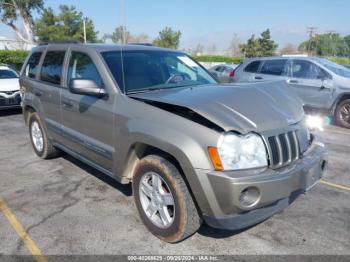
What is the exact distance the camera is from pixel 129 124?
123 inches

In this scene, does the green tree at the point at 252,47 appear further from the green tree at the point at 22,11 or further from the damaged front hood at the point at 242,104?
the damaged front hood at the point at 242,104

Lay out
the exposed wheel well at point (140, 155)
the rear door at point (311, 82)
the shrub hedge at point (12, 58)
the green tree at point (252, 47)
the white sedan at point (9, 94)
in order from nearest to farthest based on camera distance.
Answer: the exposed wheel well at point (140, 155) < the rear door at point (311, 82) < the white sedan at point (9, 94) < the shrub hedge at point (12, 58) < the green tree at point (252, 47)

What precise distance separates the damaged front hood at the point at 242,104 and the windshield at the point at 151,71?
262mm

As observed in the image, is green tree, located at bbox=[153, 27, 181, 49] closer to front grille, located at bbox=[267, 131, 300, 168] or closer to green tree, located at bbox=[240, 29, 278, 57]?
green tree, located at bbox=[240, 29, 278, 57]

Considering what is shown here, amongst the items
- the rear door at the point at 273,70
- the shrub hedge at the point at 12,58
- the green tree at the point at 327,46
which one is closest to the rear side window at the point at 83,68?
the rear door at the point at 273,70

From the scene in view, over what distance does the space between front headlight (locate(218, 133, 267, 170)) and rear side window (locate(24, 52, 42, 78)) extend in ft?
12.6

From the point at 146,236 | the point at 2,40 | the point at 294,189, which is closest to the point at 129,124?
the point at 146,236

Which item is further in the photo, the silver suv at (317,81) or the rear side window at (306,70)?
the rear side window at (306,70)

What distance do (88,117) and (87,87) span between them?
474 mm

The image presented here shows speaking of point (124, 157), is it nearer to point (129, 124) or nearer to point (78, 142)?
point (129, 124)

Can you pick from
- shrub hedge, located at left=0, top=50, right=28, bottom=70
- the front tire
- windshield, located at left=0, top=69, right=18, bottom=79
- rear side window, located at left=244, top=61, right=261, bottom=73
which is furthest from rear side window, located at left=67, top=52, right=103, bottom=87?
shrub hedge, located at left=0, top=50, right=28, bottom=70

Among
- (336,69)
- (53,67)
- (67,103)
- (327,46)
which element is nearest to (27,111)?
(53,67)

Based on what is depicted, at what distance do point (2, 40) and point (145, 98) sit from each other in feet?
143

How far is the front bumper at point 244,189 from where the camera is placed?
2449 millimetres
